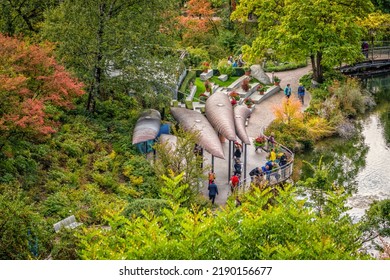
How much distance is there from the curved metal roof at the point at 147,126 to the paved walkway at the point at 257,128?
283cm

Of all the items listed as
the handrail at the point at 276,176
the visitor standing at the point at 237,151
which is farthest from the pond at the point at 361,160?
the visitor standing at the point at 237,151

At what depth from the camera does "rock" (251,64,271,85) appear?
47.0 meters

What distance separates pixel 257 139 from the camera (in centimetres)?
3503

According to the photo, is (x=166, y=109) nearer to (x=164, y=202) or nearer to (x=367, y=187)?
(x=367, y=187)

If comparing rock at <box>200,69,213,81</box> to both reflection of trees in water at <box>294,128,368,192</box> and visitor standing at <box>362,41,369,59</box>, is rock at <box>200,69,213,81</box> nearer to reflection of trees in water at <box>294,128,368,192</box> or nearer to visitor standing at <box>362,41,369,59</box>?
reflection of trees in water at <box>294,128,368,192</box>

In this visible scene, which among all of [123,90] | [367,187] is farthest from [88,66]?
[367,187]

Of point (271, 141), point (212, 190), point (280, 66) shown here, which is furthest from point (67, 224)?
point (280, 66)

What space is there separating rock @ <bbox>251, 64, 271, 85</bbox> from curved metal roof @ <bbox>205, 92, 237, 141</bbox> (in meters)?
12.2

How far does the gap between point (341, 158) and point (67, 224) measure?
19.2 m

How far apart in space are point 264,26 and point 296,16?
3010mm

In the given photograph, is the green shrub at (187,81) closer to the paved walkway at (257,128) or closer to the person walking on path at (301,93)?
the paved walkway at (257,128)

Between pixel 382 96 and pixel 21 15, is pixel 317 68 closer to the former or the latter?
pixel 382 96

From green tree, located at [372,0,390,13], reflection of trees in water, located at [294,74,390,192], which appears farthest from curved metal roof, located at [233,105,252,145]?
green tree, located at [372,0,390,13]

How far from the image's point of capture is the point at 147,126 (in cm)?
3133
